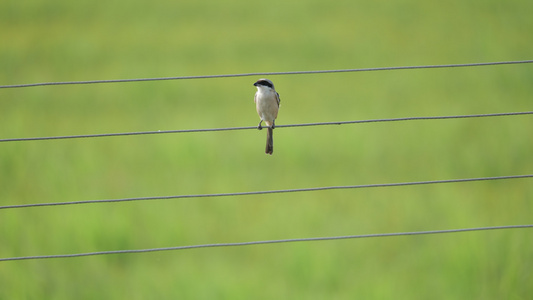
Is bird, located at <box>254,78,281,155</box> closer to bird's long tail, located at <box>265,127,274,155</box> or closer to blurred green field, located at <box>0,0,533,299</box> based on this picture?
bird's long tail, located at <box>265,127,274,155</box>

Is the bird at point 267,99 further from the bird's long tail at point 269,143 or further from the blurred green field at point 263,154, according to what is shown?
the blurred green field at point 263,154

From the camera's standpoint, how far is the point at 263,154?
7.92 metres

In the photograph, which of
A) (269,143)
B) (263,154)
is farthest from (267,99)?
(263,154)

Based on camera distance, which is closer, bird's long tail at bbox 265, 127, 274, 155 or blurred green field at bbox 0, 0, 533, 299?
bird's long tail at bbox 265, 127, 274, 155

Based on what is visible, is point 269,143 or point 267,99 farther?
point 269,143

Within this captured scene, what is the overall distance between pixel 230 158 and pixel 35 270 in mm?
2628

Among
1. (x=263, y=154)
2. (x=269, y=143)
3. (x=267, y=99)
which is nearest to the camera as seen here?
(x=267, y=99)

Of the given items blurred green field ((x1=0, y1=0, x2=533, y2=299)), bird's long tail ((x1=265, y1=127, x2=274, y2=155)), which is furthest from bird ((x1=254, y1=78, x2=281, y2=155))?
blurred green field ((x1=0, y1=0, x2=533, y2=299))

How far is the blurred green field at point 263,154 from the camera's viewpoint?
6098 mm

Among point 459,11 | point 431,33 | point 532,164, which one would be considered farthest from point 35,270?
point 459,11

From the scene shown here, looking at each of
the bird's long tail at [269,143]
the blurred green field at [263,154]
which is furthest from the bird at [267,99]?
the blurred green field at [263,154]

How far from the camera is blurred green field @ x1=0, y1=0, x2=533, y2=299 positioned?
6.10 metres

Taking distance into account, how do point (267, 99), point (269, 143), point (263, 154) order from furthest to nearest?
point (263, 154) → point (269, 143) → point (267, 99)

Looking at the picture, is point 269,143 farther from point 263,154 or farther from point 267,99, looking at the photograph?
point 263,154
